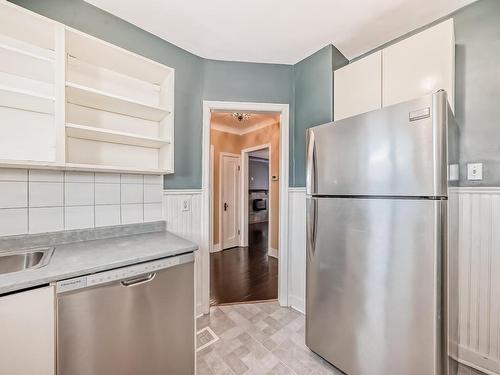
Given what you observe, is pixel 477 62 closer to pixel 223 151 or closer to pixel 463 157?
pixel 463 157

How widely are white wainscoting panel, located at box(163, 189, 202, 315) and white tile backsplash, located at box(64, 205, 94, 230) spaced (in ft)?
1.69

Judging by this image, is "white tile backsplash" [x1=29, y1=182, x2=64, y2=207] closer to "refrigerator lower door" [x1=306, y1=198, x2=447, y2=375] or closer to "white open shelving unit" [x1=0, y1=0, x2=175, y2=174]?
"white open shelving unit" [x1=0, y1=0, x2=175, y2=174]

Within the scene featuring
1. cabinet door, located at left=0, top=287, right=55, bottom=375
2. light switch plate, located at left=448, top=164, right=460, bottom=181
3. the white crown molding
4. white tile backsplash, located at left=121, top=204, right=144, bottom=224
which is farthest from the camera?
the white crown molding

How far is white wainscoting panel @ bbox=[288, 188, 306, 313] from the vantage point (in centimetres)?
217

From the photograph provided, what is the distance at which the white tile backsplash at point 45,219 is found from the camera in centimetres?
133

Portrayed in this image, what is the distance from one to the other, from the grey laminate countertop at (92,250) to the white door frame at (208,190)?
0.49m

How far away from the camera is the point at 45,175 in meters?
1.37

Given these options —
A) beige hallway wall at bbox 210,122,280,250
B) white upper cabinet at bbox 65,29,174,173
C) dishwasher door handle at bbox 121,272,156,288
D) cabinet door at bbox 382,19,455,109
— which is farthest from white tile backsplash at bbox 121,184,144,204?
beige hallway wall at bbox 210,122,280,250

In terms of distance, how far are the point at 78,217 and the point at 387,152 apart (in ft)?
6.33

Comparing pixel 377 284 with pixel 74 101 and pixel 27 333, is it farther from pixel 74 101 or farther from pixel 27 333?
pixel 74 101

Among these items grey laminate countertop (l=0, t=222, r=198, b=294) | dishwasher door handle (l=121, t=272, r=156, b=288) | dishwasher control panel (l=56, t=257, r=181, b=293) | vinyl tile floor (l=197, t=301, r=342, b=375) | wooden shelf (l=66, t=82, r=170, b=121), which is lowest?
vinyl tile floor (l=197, t=301, r=342, b=375)

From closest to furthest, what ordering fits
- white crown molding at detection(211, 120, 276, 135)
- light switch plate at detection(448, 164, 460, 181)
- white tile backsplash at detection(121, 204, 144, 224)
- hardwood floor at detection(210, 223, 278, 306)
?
1. light switch plate at detection(448, 164, 460, 181)
2. white tile backsplash at detection(121, 204, 144, 224)
3. hardwood floor at detection(210, 223, 278, 306)
4. white crown molding at detection(211, 120, 276, 135)

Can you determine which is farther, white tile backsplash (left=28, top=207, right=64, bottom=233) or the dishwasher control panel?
white tile backsplash (left=28, top=207, right=64, bottom=233)

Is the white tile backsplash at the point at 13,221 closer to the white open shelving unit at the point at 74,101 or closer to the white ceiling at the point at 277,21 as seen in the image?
the white open shelving unit at the point at 74,101
